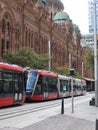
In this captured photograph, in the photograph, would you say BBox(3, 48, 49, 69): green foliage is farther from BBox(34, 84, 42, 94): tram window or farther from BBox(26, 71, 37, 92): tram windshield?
BBox(26, 71, 37, 92): tram windshield

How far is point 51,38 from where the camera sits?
93250 mm

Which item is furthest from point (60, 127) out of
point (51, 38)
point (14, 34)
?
point (51, 38)

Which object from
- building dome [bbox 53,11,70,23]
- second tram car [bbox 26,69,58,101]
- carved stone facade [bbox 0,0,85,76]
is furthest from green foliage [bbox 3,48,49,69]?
building dome [bbox 53,11,70,23]

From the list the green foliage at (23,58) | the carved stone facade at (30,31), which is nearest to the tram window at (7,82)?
the green foliage at (23,58)

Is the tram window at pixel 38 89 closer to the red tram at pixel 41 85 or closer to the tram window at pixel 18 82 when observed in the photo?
the red tram at pixel 41 85

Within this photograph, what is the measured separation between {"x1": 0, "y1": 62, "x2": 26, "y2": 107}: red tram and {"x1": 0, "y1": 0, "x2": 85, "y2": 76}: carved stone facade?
31.6m

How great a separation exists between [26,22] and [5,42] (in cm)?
1080

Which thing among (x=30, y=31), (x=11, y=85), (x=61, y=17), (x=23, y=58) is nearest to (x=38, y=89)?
(x=11, y=85)

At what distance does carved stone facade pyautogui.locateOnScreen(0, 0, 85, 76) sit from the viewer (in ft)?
210

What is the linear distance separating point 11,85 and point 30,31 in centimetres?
5020

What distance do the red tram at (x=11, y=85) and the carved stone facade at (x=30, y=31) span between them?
31626 millimetres

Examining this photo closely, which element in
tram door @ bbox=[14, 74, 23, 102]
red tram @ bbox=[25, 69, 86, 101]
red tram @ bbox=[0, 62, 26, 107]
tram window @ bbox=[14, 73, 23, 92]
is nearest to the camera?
red tram @ bbox=[0, 62, 26, 107]

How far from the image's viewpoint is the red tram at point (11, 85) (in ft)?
83.5

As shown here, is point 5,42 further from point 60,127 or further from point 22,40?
point 60,127
